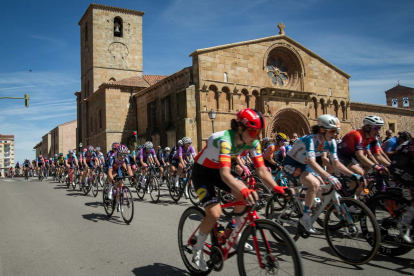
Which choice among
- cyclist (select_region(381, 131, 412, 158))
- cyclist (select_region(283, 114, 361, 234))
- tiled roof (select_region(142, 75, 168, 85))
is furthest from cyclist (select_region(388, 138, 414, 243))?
tiled roof (select_region(142, 75, 168, 85))

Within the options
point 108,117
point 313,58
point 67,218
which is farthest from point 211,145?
point 108,117

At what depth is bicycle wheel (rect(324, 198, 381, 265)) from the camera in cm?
424

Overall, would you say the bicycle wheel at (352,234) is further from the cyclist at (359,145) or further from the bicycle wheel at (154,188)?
the bicycle wheel at (154,188)

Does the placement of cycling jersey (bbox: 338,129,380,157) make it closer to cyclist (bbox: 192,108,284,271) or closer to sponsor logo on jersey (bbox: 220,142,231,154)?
cyclist (bbox: 192,108,284,271)

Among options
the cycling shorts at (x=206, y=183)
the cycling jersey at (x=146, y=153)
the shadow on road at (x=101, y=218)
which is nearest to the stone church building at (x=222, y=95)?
the cycling jersey at (x=146, y=153)

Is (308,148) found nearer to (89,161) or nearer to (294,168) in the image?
(294,168)

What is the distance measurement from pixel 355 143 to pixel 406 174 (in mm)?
1741

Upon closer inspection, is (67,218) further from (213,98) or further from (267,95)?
(267,95)

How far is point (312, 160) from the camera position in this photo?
488 cm

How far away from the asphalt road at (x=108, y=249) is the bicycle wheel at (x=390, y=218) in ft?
0.46

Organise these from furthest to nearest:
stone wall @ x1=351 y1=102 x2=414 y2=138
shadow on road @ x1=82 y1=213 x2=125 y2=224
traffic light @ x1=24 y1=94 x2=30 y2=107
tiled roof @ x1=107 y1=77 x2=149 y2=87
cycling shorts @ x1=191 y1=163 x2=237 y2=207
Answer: tiled roof @ x1=107 y1=77 x2=149 y2=87
stone wall @ x1=351 y1=102 x2=414 y2=138
traffic light @ x1=24 y1=94 x2=30 y2=107
shadow on road @ x1=82 y1=213 x2=125 y2=224
cycling shorts @ x1=191 y1=163 x2=237 y2=207

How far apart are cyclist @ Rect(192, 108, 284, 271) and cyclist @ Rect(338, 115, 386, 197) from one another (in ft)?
10.00

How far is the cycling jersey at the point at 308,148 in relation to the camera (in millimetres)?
5010

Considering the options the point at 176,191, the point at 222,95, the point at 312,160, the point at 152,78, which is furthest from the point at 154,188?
the point at 152,78
